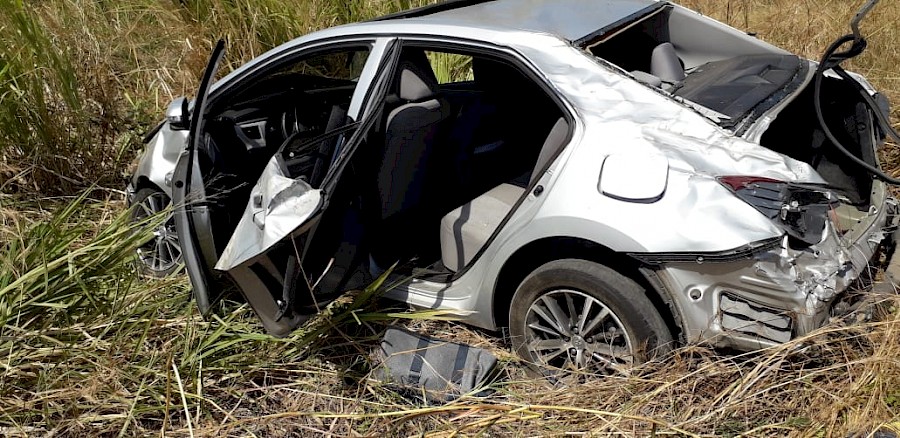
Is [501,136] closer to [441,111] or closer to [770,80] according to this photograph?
[441,111]

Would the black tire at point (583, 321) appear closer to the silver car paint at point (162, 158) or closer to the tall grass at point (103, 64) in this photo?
the silver car paint at point (162, 158)

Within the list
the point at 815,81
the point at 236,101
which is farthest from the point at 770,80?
the point at 236,101

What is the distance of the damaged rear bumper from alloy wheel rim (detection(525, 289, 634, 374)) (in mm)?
252

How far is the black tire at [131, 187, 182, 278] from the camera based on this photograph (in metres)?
3.67

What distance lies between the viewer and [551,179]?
2475mm

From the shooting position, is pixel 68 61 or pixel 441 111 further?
pixel 68 61

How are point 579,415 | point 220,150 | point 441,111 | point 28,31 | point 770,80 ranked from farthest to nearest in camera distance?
1. point 28,31
2. point 220,150
3. point 441,111
4. point 770,80
5. point 579,415

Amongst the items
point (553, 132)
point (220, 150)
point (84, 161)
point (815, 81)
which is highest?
point (815, 81)

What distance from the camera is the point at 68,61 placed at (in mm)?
4340

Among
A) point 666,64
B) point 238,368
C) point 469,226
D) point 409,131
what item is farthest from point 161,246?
point 666,64

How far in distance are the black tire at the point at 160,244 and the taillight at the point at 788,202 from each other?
274cm

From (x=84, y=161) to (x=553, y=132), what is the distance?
11.3ft

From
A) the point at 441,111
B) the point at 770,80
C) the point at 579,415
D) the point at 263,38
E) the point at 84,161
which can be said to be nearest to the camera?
the point at 579,415

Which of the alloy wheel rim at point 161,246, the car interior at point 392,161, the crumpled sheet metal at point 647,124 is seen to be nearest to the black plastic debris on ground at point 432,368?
the car interior at point 392,161
